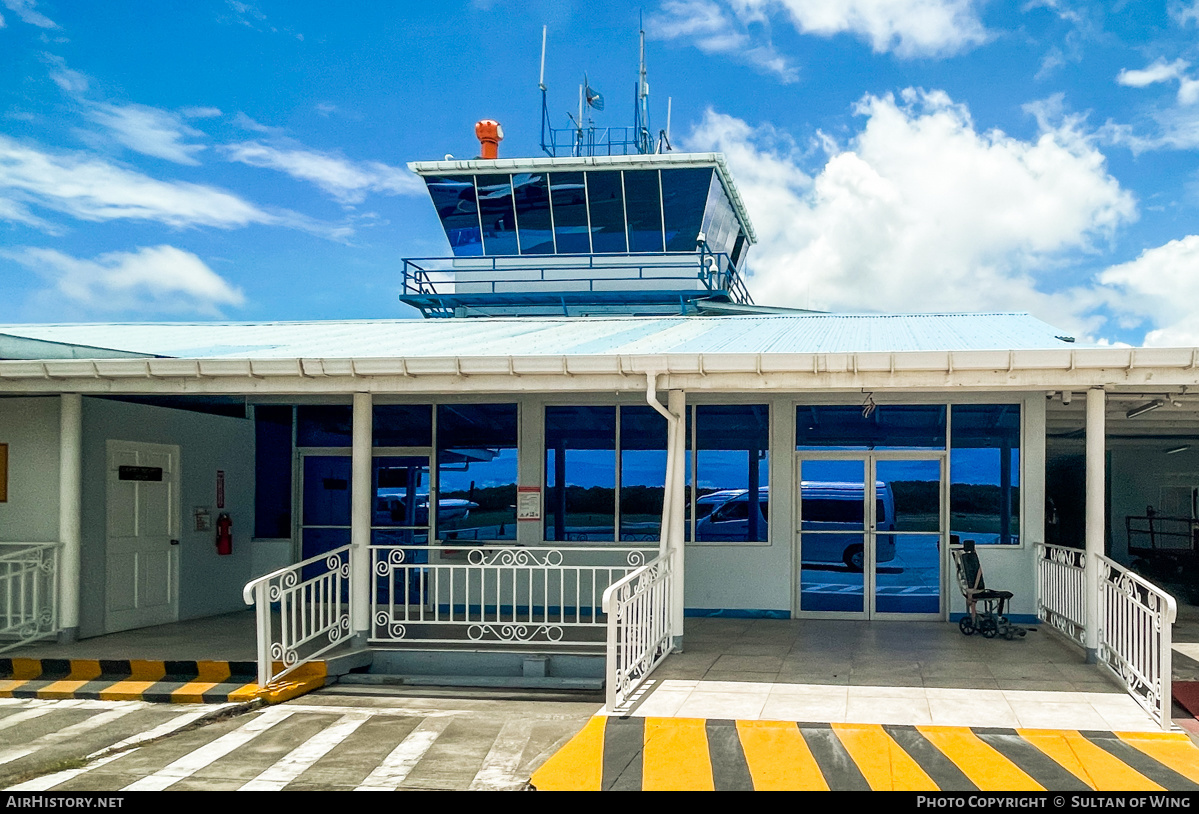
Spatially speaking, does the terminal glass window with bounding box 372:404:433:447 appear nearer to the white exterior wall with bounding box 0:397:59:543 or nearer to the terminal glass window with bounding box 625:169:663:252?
the white exterior wall with bounding box 0:397:59:543

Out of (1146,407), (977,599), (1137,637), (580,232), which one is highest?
(580,232)

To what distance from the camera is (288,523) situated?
1264 cm

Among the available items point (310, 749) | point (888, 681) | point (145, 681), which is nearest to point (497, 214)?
point (145, 681)

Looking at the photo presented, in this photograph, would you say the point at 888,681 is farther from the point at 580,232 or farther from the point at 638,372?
the point at 580,232

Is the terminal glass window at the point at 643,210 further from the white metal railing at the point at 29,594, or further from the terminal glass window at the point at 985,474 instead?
the white metal railing at the point at 29,594

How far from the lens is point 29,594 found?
1000 centimetres

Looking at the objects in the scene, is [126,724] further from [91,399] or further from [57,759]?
[91,399]

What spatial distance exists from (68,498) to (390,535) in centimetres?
359

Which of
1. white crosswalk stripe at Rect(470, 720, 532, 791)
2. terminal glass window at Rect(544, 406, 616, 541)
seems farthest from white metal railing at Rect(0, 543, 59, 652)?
white crosswalk stripe at Rect(470, 720, 532, 791)

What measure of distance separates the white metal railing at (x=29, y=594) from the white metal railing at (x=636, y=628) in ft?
18.4

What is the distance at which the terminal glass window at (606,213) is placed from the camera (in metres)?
22.8

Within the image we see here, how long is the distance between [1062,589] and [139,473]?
947 centimetres

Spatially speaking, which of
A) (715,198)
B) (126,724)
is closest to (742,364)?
(126,724)

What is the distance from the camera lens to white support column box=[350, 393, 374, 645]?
935 cm
